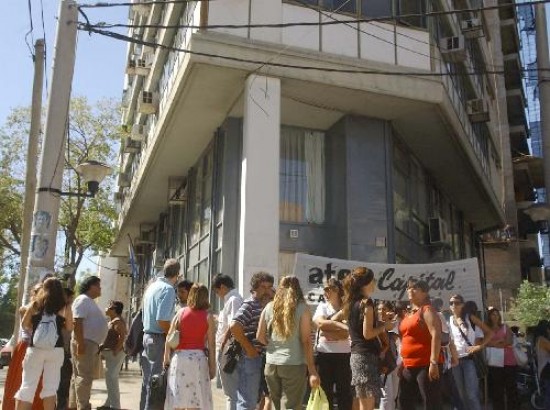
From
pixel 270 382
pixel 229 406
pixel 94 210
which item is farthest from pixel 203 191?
pixel 94 210

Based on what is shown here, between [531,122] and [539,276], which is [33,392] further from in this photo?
[531,122]

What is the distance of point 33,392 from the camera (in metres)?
5.86

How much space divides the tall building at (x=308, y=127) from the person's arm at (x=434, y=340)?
5097 millimetres

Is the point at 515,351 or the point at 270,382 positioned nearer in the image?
the point at 270,382

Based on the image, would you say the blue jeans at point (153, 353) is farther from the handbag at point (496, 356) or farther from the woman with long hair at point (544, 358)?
the woman with long hair at point (544, 358)

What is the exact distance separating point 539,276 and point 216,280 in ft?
141

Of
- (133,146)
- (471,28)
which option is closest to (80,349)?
(471,28)

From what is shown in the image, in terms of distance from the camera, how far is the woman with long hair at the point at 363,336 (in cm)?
566

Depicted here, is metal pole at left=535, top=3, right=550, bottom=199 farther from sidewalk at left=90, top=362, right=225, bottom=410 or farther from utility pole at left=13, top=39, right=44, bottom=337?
utility pole at left=13, top=39, right=44, bottom=337

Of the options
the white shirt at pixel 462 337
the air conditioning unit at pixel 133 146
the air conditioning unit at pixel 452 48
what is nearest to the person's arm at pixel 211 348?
the white shirt at pixel 462 337

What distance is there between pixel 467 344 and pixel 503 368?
5.15 ft

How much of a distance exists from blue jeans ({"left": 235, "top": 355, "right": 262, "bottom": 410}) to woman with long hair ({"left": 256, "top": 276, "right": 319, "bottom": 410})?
1.52 feet

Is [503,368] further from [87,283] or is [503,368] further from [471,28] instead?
[471,28]

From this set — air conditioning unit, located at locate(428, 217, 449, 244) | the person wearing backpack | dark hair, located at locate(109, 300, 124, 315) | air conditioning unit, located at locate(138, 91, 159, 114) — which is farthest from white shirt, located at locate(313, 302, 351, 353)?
air conditioning unit, located at locate(138, 91, 159, 114)
